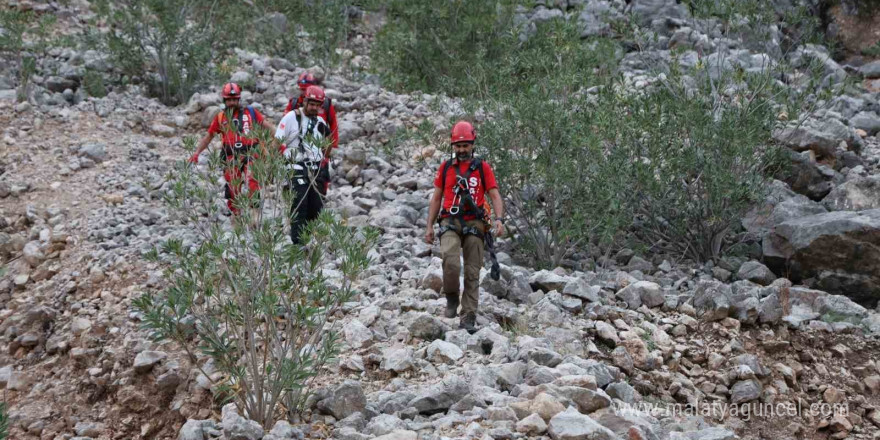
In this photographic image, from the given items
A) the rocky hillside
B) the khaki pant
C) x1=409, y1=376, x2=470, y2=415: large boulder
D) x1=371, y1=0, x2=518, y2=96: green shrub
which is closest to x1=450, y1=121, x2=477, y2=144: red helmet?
the khaki pant

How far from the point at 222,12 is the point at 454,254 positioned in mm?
12088

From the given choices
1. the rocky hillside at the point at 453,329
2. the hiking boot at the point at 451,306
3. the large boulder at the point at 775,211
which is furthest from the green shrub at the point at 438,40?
the hiking boot at the point at 451,306

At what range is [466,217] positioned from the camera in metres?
6.32

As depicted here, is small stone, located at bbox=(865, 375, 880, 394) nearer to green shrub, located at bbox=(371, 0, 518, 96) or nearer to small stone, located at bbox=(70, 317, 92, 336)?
small stone, located at bbox=(70, 317, 92, 336)

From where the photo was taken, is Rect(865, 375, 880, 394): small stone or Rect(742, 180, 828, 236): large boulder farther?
Rect(742, 180, 828, 236): large boulder

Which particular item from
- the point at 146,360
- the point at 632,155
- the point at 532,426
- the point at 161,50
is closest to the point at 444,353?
the point at 532,426

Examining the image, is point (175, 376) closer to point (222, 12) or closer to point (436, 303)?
point (436, 303)

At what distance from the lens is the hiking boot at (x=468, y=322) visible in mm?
6176

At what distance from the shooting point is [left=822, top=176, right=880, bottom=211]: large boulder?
9977mm

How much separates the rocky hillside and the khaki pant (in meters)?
0.25

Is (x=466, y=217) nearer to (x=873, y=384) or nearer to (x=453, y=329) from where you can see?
(x=453, y=329)

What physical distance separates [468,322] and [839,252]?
4.59 meters

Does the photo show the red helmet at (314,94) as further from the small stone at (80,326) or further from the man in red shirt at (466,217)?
the small stone at (80,326)

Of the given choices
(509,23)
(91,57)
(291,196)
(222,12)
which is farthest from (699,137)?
(222,12)
